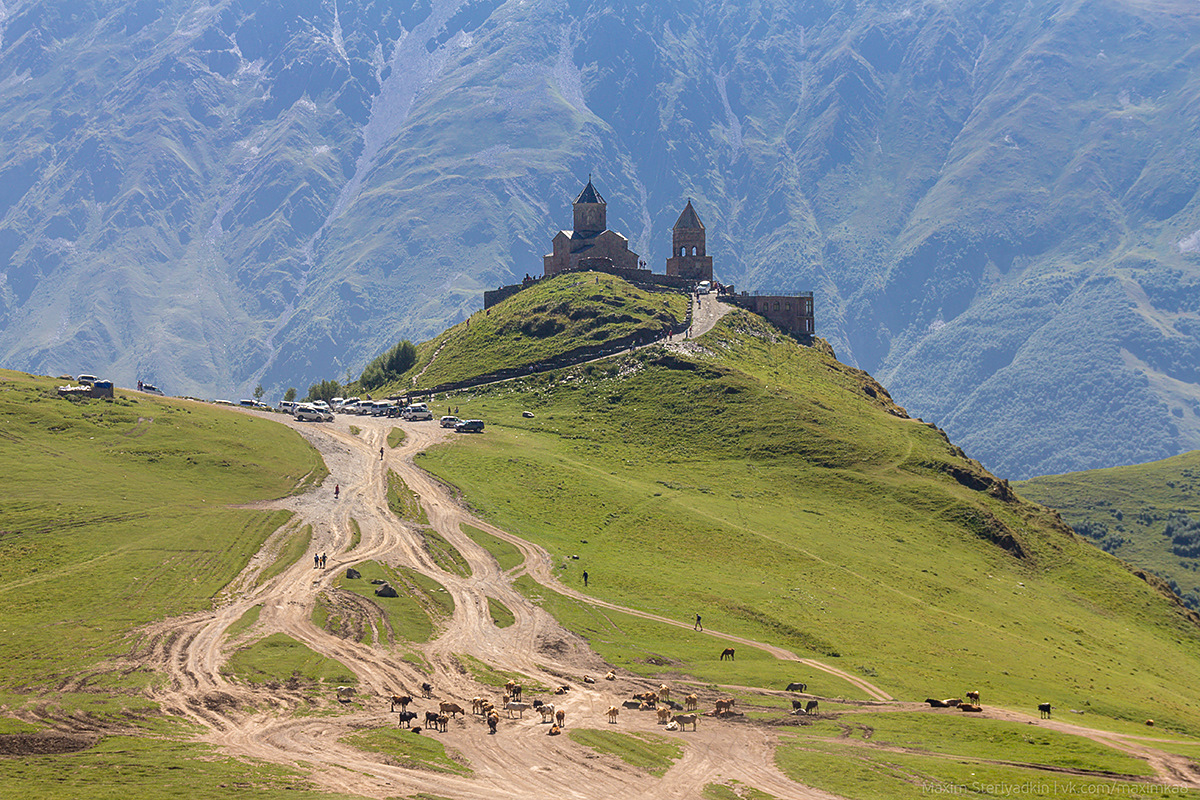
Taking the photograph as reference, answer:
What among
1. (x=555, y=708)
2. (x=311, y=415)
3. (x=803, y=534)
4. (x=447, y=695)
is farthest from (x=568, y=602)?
(x=311, y=415)

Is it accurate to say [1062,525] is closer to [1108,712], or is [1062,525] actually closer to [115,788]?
[1108,712]

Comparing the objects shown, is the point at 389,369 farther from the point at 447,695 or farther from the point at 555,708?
the point at 555,708

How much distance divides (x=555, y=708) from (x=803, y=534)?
5573 cm

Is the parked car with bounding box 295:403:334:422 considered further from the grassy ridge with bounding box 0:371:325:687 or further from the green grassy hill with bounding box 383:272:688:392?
the green grassy hill with bounding box 383:272:688:392

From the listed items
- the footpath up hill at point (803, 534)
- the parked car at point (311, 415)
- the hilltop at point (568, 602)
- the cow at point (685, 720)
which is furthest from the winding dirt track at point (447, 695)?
the parked car at point (311, 415)

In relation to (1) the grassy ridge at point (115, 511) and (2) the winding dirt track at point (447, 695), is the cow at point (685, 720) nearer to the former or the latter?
(2) the winding dirt track at point (447, 695)

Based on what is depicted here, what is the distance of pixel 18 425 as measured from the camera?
11750 centimetres

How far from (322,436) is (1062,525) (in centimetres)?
8604

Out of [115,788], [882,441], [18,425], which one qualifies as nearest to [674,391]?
[882,441]

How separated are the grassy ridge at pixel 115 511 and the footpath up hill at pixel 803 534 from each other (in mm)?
19844

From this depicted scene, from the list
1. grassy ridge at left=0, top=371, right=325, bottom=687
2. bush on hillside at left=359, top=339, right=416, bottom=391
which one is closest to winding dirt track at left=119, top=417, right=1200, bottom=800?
grassy ridge at left=0, top=371, right=325, bottom=687

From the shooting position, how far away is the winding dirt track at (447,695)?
65.1 m

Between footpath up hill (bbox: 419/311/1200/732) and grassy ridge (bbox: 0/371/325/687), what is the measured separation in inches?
781

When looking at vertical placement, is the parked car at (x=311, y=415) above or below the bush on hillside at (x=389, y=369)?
below
